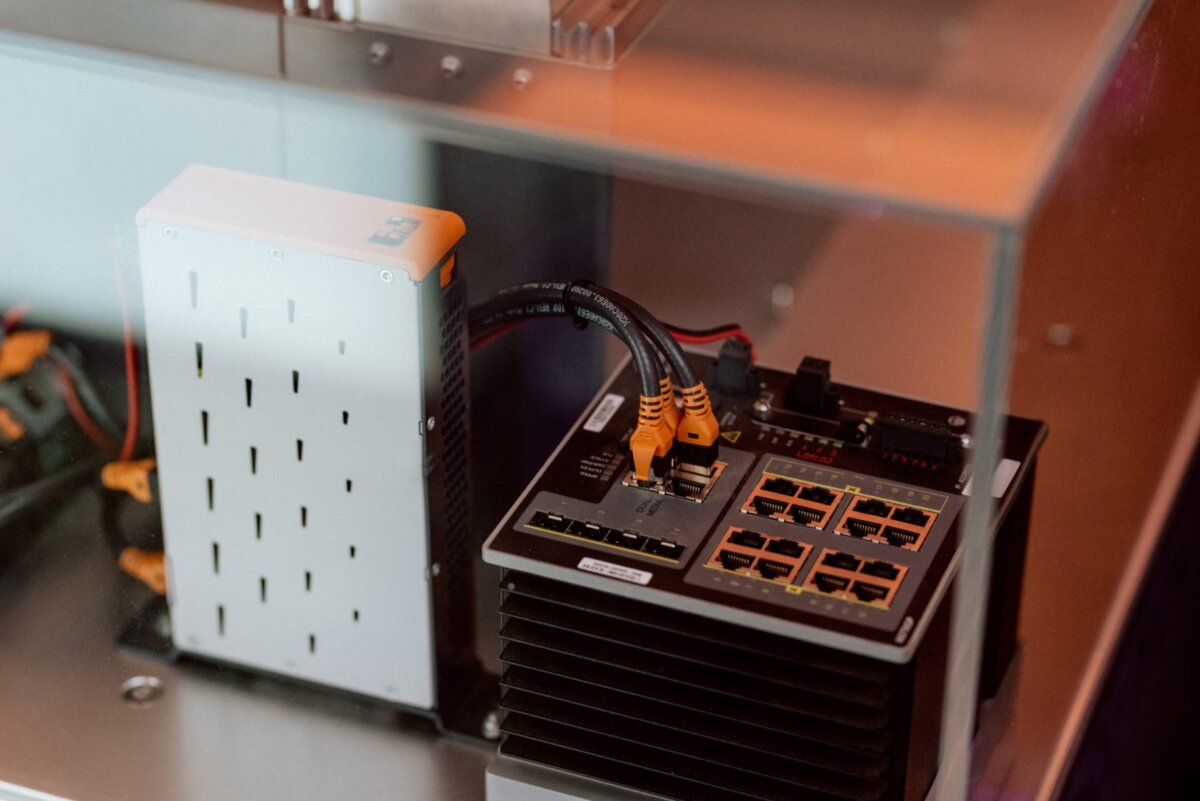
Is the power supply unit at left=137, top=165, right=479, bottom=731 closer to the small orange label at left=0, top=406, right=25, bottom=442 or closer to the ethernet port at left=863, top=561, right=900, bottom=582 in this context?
the small orange label at left=0, top=406, right=25, bottom=442

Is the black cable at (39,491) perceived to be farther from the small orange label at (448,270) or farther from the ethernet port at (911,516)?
the ethernet port at (911,516)

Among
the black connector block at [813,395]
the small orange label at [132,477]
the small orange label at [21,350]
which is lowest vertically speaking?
the small orange label at [132,477]

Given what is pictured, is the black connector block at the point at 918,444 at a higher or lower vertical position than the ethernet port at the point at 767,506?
higher

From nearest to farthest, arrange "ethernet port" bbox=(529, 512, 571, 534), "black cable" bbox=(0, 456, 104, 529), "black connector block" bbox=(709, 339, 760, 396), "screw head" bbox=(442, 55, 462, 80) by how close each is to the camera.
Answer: "screw head" bbox=(442, 55, 462, 80)
"ethernet port" bbox=(529, 512, 571, 534)
"black connector block" bbox=(709, 339, 760, 396)
"black cable" bbox=(0, 456, 104, 529)

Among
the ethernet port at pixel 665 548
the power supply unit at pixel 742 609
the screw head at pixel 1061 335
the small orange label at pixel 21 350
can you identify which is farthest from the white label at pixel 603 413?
the small orange label at pixel 21 350

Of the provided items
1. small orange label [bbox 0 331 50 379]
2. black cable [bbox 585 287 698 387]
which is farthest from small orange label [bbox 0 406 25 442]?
black cable [bbox 585 287 698 387]

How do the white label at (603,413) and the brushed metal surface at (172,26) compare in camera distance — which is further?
the white label at (603,413)

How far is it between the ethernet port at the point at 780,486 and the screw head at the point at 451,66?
262mm

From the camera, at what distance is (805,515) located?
2.81 feet

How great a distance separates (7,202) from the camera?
96cm

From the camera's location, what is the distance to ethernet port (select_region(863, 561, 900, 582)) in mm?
819

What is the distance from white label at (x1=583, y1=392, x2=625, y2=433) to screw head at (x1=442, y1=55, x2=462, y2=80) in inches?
9.3

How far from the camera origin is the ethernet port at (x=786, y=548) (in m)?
0.83

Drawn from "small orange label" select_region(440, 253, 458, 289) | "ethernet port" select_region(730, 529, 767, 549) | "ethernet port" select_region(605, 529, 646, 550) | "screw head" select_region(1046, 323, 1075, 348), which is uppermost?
"small orange label" select_region(440, 253, 458, 289)
